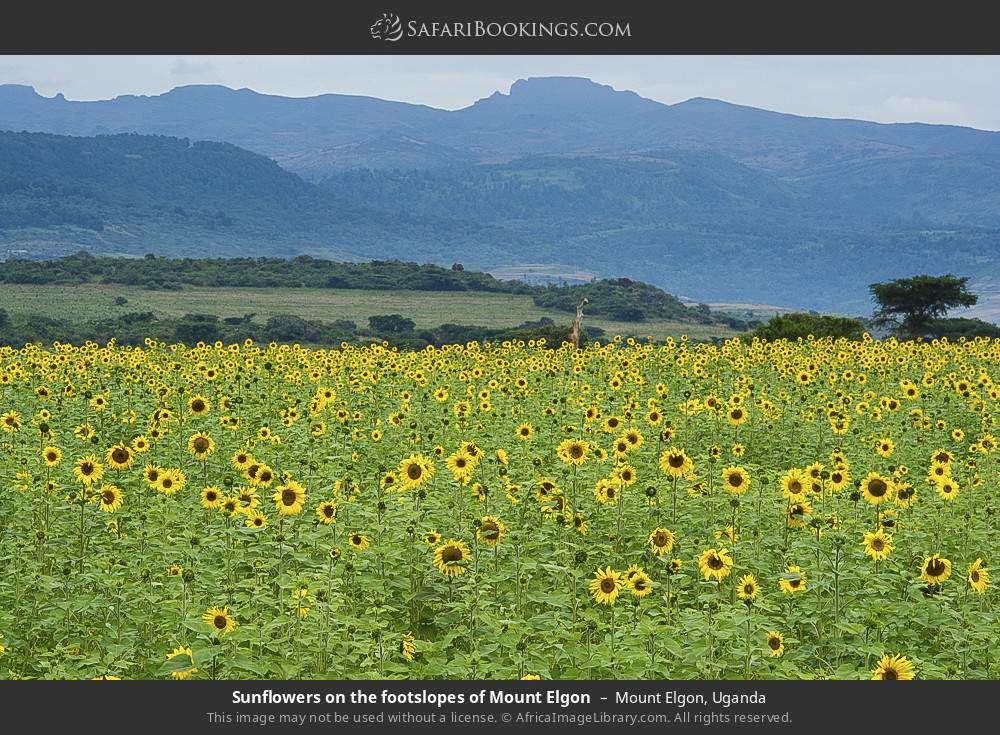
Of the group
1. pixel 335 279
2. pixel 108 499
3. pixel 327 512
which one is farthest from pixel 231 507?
pixel 335 279

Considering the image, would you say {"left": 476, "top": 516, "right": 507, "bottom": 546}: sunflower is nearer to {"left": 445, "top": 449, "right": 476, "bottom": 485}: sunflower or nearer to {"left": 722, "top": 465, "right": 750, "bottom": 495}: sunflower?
{"left": 445, "top": 449, "right": 476, "bottom": 485}: sunflower

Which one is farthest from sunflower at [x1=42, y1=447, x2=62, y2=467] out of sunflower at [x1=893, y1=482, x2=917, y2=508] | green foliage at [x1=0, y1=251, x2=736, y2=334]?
green foliage at [x1=0, y1=251, x2=736, y2=334]

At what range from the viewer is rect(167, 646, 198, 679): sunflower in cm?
652

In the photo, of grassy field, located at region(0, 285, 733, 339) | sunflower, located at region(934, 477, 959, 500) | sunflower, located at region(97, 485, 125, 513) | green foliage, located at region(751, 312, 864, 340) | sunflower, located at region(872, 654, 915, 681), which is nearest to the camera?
sunflower, located at region(872, 654, 915, 681)

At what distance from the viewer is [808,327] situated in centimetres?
3981

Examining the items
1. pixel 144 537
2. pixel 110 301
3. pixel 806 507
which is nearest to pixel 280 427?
pixel 144 537

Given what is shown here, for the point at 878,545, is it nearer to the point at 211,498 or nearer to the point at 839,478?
the point at 839,478

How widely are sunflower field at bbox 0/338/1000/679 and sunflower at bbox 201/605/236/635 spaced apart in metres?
0.01

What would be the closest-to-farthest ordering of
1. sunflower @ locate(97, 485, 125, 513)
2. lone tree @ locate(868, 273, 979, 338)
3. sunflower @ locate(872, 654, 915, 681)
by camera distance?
sunflower @ locate(872, 654, 915, 681), sunflower @ locate(97, 485, 125, 513), lone tree @ locate(868, 273, 979, 338)

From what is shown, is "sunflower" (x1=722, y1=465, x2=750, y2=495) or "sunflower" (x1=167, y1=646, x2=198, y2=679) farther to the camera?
"sunflower" (x1=722, y1=465, x2=750, y2=495)

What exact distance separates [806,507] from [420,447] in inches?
225

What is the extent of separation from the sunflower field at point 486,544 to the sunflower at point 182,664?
28mm

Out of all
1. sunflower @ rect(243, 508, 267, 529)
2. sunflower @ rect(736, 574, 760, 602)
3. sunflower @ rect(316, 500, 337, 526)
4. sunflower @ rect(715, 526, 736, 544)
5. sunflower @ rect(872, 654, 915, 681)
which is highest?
sunflower @ rect(316, 500, 337, 526)

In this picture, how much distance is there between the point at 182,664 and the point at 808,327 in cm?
3565
